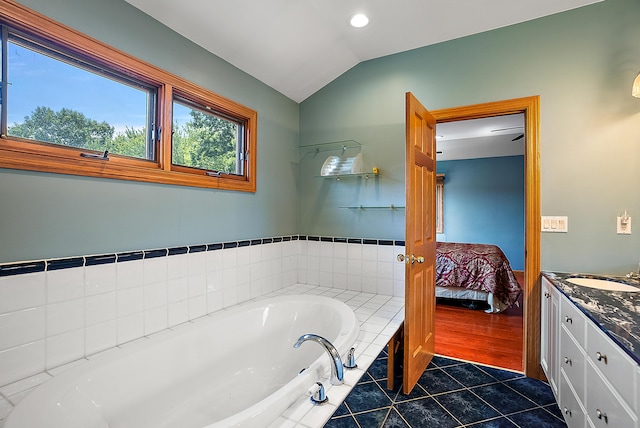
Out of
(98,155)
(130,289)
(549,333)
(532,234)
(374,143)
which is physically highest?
(374,143)

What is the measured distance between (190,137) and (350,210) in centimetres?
153

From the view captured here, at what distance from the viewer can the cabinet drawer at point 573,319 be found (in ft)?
4.49

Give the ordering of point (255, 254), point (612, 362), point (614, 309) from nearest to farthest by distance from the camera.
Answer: point (612, 362)
point (614, 309)
point (255, 254)

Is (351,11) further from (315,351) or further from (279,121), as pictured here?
(315,351)

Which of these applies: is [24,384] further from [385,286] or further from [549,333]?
[549,333]

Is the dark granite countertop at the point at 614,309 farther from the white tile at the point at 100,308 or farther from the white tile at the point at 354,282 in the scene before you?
the white tile at the point at 100,308

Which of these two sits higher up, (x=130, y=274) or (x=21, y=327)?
(x=130, y=274)

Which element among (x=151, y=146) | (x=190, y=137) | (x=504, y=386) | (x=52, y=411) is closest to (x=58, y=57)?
(x=151, y=146)

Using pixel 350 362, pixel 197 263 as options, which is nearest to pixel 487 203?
pixel 350 362

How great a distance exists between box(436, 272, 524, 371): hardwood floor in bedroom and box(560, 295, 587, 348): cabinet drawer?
91 cm

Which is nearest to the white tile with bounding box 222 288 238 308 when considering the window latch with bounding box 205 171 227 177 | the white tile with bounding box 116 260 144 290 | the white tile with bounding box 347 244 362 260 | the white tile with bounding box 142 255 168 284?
the white tile with bounding box 142 255 168 284

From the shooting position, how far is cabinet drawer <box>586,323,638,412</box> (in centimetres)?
93

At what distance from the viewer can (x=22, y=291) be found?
1.26 m

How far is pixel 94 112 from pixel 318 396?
70.9 inches
